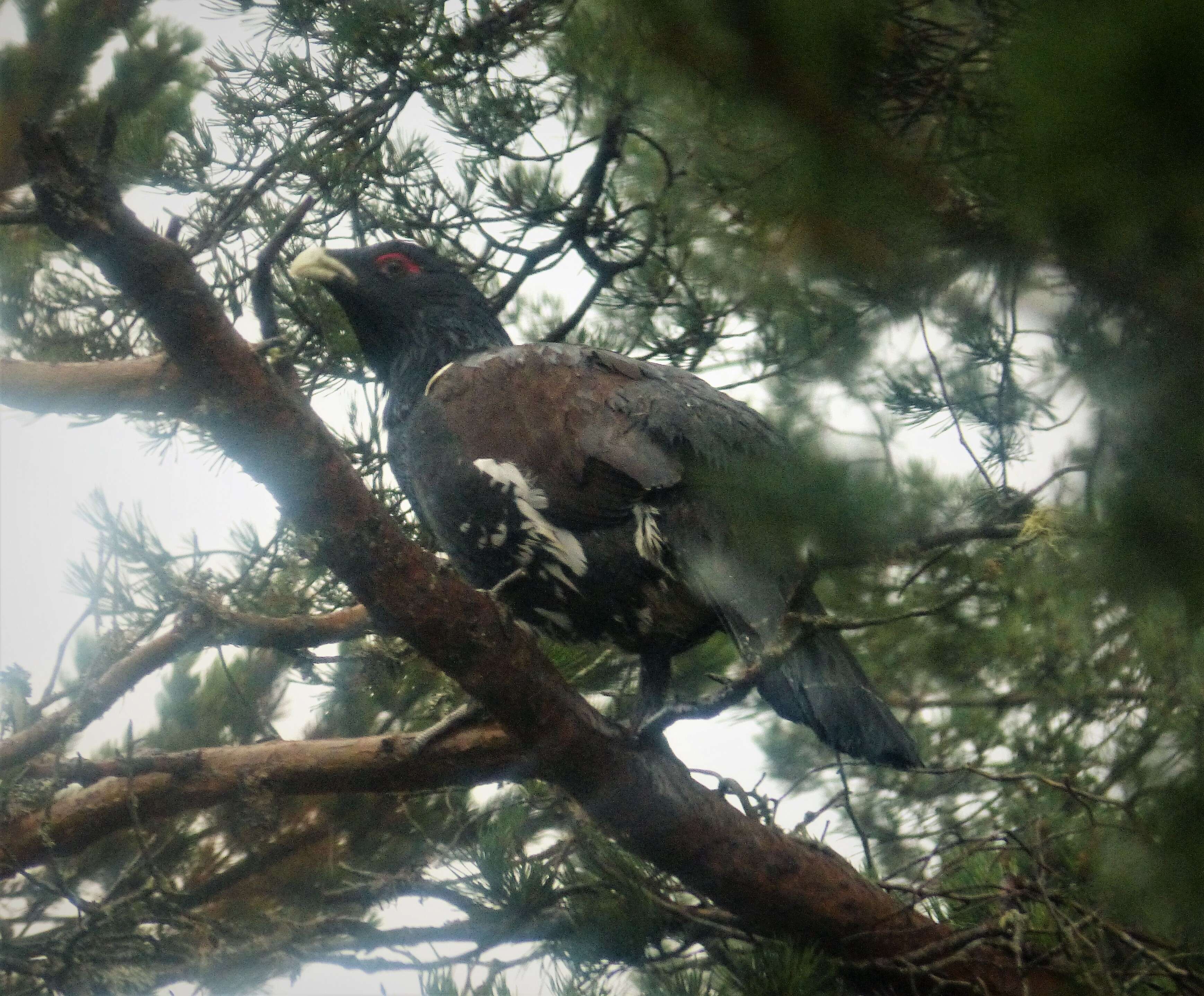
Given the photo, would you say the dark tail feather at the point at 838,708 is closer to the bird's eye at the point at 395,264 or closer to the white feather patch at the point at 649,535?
the white feather patch at the point at 649,535

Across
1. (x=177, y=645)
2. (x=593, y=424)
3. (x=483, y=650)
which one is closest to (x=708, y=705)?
(x=483, y=650)

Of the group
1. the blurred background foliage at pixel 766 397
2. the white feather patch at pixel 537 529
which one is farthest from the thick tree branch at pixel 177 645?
the white feather patch at pixel 537 529

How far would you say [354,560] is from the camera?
199cm

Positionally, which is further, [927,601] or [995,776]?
[927,601]

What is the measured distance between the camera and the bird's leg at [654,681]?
2881 mm

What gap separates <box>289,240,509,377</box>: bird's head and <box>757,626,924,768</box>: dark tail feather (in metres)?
Result: 1.38

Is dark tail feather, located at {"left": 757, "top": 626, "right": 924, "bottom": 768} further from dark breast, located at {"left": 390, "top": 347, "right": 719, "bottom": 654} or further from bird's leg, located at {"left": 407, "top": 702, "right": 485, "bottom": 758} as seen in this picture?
bird's leg, located at {"left": 407, "top": 702, "right": 485, "bottom": 758}

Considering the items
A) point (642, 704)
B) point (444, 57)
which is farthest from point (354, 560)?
point (444, 57)

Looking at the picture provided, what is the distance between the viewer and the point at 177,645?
9.40 ft

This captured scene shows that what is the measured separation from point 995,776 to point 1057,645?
38 cm

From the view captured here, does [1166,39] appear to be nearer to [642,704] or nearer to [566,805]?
[642,704]

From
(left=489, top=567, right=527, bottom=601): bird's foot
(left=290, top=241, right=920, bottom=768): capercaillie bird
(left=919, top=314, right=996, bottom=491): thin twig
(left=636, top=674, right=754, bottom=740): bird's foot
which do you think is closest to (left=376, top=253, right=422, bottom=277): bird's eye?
(left=290, top=241, right=920, bottom=768): capercaillie bird

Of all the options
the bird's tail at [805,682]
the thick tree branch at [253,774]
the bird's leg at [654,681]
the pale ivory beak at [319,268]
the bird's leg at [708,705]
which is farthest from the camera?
the pale ivory beak at [319,268]

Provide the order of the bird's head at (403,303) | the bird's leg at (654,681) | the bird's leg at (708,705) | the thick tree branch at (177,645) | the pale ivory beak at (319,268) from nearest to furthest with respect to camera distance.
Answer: the bird's leg at (708,705) < the thick tree branch at (177,645) < the bird's leg at (654,681) < the pale ivory beak at (319,268) < the bird's head at (403,303)
